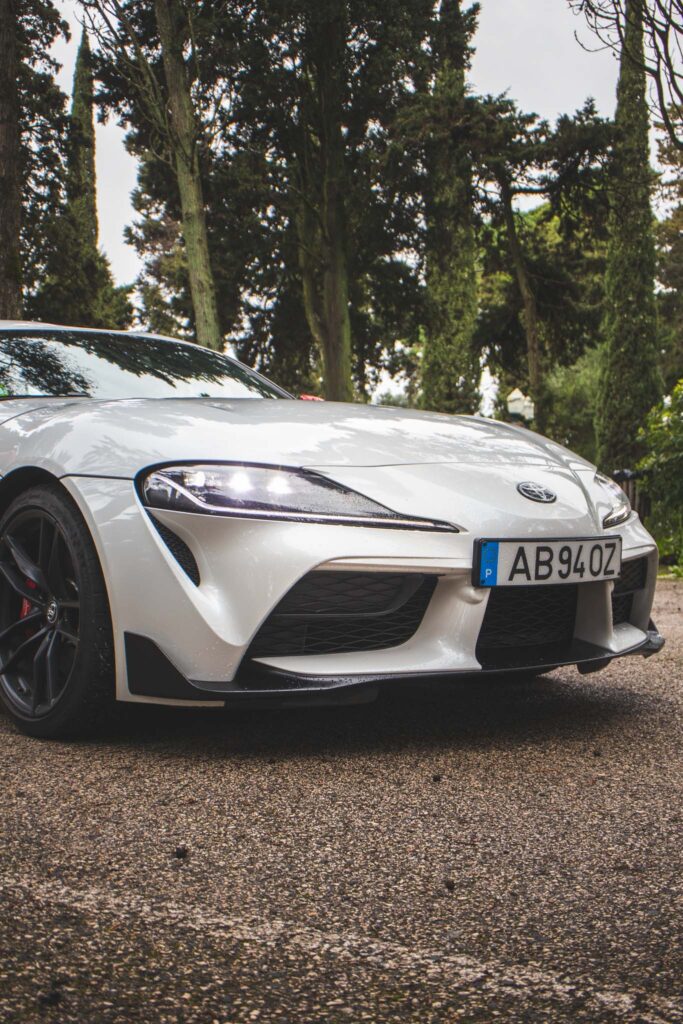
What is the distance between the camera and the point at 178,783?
2.59 meters

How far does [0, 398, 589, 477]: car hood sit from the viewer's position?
2.89m

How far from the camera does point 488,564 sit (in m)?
2.78

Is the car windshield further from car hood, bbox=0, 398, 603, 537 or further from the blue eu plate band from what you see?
the blue eu plate band

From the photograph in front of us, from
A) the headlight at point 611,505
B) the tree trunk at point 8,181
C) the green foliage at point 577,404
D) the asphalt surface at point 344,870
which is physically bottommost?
the green foliage at point 577,404

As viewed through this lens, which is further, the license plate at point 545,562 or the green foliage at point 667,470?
the green foliage at point 667,470

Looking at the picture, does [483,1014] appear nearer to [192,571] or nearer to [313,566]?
[313,566]

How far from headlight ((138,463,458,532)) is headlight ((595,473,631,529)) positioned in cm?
67

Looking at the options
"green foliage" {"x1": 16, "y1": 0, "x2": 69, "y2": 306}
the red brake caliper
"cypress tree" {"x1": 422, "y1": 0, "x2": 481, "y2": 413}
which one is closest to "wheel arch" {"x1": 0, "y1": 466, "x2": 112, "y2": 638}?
the red brake caliper

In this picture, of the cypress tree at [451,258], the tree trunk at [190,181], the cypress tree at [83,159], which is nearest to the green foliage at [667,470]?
the tree trunk at [190,181]

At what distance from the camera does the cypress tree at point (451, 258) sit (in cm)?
2055

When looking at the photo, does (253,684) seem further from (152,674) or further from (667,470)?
(667,470)

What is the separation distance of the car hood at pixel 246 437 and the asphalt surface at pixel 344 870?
0.80 meters

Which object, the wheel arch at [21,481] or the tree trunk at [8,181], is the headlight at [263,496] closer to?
the wheel arch at [21,481]

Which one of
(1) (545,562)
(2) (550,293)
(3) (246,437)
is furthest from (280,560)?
(2) (550,293)
